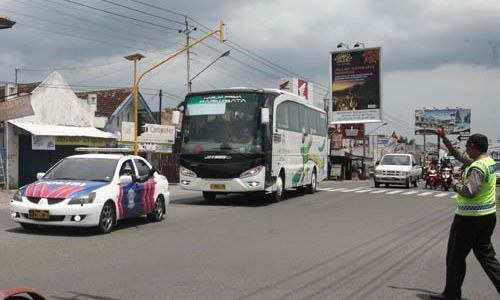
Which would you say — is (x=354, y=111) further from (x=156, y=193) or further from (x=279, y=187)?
(x=156, y=193)

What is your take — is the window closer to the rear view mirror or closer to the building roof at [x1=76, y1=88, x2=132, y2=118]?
the rear view mirror

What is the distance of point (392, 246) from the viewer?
1069cm

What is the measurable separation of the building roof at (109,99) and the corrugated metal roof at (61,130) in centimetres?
342

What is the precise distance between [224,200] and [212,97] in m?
4.00

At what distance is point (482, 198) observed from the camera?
628 cm

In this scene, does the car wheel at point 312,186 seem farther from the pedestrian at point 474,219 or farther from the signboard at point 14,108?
the pedestrian at point 474,219

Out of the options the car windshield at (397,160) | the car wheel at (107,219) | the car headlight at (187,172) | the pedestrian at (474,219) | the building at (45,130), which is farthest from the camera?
the car windshield at (397,160)

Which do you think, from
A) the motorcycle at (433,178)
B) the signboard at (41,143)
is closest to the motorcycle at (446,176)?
the motorcycle at (433,178)

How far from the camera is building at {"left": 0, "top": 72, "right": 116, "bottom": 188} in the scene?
90.9ft

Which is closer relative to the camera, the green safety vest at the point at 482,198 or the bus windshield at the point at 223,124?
the green safety vest at the point at 482,198

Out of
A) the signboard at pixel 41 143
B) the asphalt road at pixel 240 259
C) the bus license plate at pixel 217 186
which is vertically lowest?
the asphalt road at pixel 240 259

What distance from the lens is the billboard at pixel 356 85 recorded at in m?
52.6

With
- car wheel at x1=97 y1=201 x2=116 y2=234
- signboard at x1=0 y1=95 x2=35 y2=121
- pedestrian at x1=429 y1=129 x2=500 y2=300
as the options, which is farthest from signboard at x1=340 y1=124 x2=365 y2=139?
pedestrian at x1=429 y1=129 x2=500 y2=300

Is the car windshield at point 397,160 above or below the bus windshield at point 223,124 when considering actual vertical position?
below
